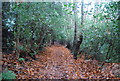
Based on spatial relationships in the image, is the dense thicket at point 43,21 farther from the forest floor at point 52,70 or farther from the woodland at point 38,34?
the forest floor at point 52,70

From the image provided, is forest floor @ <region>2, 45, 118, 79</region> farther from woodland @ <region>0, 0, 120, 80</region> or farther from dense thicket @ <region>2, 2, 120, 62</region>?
dense thicket @ <region>2, 2, 120, 62</region>

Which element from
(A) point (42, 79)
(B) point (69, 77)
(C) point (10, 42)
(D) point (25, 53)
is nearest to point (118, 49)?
(B) point (69, 77)

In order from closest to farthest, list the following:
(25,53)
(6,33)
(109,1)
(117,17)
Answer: (117,17)
(109,1)
(6,33)
(25,53)

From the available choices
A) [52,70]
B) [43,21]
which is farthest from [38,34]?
[52,70]

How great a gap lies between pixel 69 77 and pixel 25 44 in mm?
3962

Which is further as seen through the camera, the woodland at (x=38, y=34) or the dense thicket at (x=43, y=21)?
the dense thicket at (x=43, y=21)

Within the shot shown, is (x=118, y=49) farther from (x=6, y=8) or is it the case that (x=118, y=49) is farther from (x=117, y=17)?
(x=6, y=8)

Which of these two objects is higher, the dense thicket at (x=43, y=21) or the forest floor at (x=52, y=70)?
the dense thicket at (x=43, y=21)

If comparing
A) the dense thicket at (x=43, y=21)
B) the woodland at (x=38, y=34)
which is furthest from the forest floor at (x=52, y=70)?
the dense thicket at (x=43, y=21)

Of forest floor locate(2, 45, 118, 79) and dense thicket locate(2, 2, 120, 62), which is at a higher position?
dense thicket locate(2, 2, 120, 62)

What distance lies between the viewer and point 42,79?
4.96 metres

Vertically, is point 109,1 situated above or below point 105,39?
above

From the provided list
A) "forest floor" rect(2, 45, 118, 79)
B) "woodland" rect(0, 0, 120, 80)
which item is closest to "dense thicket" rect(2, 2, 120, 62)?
"woodland" rect(0, 0, 120, 80)

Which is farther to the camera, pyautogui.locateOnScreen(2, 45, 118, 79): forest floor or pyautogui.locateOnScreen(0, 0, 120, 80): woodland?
pyautogui.locateOnScreen(2, 45, 118, 79): forest floor
